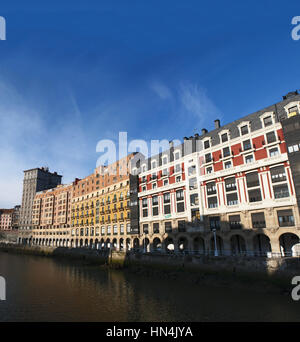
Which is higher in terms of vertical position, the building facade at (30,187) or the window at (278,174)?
the building facade at (30,187)

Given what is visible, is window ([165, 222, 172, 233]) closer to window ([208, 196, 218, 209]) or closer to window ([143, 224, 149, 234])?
window ([143, 224, 149, 234])

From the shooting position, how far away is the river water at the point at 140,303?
65.8ft

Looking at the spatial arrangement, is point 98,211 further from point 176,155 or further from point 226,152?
point 226,152

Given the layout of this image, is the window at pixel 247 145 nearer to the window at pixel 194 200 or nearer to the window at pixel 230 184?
the window at pixel 230 184

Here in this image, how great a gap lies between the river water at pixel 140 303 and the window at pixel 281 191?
15.6 meters

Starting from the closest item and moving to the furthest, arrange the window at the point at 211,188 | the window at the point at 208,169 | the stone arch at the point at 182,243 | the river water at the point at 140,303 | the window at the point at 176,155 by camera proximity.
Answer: the river water at the point at 140,303
the window at the point at 211,188
the window at the point at 208,169
the stone arch at the point at 182,243
the window at the point at 176,155

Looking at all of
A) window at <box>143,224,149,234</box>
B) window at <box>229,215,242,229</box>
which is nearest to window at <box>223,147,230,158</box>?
window at <box>229,215,242,229</box>

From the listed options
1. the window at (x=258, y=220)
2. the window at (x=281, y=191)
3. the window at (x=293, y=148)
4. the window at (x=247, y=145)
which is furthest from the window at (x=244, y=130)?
the window at (x=258, y=220)

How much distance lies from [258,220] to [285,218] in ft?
13.2

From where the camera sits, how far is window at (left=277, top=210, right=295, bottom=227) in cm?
3331

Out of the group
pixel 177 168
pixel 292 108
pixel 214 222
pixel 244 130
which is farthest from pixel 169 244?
pixel 292 108

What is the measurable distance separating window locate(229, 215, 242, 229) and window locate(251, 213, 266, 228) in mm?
2365

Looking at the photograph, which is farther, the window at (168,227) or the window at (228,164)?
the window at (168,227)
